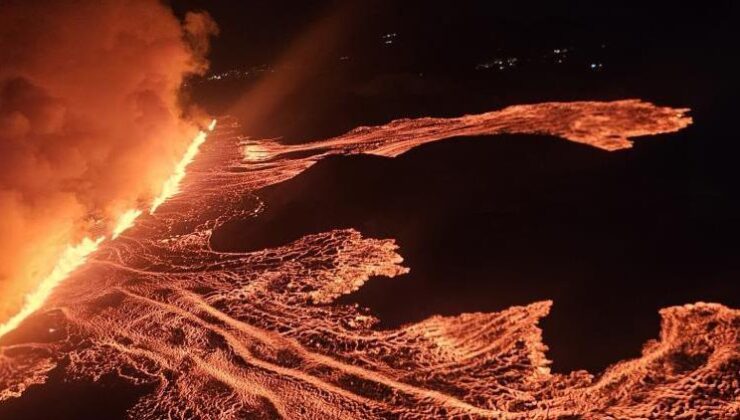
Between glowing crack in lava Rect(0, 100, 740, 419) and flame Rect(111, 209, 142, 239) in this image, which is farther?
flame Rect(111, 209, 142, 239)

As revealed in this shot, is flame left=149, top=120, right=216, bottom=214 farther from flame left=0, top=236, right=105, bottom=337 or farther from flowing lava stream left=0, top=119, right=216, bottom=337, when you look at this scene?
flame left=0, top=236, right=105, bottom=337

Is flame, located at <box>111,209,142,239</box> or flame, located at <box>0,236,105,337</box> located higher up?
flame, located at <box>111,209,142,239</box>

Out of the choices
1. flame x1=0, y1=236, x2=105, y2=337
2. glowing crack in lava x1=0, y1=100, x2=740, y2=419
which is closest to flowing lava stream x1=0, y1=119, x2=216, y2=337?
flame x1=0, y1=236, x2=105, y2=337

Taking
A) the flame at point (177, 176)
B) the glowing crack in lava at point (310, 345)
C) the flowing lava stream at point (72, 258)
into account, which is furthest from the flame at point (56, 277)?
the flame at point (177, 176)

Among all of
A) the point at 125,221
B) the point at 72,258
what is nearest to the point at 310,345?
the point at 72,258

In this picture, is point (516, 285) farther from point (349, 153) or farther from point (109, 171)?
point (109, 171)

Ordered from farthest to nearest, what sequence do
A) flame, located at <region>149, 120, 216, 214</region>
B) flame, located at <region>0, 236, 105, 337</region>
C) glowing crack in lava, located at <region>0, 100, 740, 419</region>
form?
flame, located at <region>149, 120, 216, 214</region> < flame, located at <region>0, 236, 105, 337</region> < glowing crack in lava, located at <region>0, 100, 740, 419</region>

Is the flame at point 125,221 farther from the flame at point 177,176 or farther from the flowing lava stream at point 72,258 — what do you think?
the flame at point 177,176
